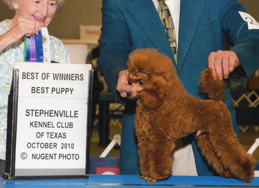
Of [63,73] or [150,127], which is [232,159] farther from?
[63,73]

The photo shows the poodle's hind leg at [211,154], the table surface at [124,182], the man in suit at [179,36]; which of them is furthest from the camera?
the man in suit at [179,36]

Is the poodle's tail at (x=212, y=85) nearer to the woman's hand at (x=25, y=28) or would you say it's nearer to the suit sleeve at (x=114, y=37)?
the suit sleeve at (x=114, y=37)

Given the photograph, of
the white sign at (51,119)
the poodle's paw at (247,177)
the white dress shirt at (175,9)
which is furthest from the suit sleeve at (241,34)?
the white sign at (51,119)

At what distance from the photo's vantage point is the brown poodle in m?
0.74

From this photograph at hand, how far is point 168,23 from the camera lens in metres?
1.00

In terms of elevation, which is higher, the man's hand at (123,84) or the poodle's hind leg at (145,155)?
the man's hand at (123,84)

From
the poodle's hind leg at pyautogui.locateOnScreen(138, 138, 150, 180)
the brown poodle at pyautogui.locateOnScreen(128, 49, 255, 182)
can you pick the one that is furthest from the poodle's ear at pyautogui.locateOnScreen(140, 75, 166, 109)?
the poodle's hind leg at pyautogui.locateOnScreen(138, 138, 150, 180)

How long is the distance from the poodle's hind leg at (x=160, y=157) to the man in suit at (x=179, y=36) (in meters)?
0.22

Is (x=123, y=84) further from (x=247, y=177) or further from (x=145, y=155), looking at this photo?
(x=247, y=177)

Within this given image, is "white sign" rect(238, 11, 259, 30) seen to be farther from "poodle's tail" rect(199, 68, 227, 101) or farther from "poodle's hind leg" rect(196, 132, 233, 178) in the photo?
"poodle's hind leg" rect(196, 132, 233, 178)

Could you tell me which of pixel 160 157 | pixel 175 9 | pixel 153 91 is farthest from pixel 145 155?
pixel 175 9

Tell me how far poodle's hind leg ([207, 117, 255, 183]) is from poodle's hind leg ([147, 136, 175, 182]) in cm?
13

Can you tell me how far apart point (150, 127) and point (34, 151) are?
1.03 ft

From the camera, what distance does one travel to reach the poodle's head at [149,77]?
738 millimetres
